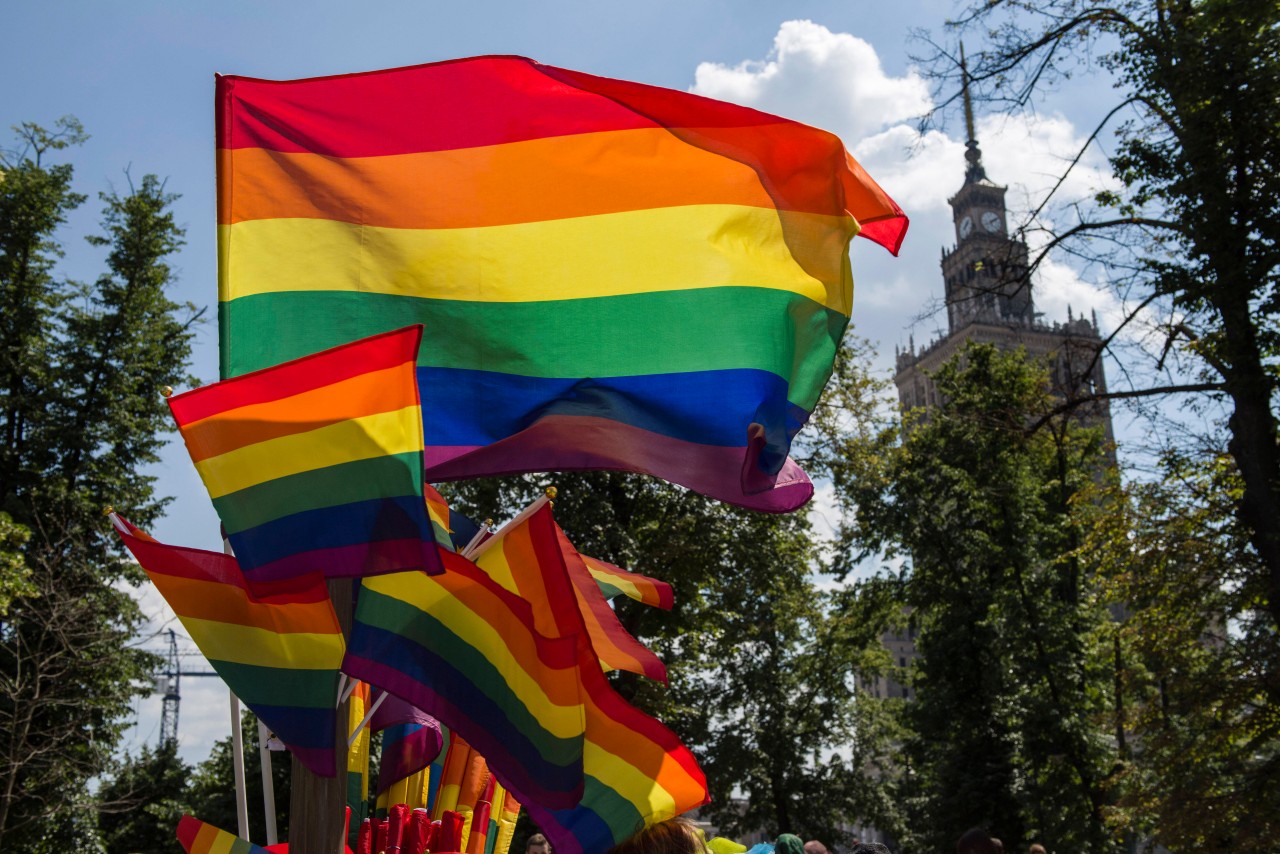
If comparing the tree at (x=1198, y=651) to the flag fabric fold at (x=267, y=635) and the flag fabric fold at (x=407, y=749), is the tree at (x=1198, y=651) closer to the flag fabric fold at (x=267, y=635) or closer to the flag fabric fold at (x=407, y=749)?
the flag fabric fold at (x=407, y=749)

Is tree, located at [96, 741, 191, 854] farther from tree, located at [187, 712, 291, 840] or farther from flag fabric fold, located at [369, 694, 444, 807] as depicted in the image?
flag fabric fold, located at [369, 694, 444, 807]

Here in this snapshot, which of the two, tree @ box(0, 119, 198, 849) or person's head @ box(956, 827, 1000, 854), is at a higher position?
tree @ box(0, 119, 198, 849)

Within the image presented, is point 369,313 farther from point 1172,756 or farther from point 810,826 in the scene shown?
point 810,826

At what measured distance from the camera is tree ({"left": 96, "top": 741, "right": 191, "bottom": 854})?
28.6 metres

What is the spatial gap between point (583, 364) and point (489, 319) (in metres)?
0.51

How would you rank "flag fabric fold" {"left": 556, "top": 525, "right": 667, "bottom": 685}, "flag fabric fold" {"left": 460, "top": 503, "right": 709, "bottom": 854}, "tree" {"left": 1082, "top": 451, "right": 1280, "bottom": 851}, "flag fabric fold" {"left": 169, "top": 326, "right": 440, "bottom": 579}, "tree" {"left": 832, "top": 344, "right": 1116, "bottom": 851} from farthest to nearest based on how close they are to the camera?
"tree" {"left": 832, "top": 344, "right": 1116, "bottom": 851} < "tree" {"left": 1082, "top": 451, "right": 1280, "bottom": 851} < "flag fabric fold" {"left": 556, "top": 525, "right": 667, "bottom": 685} < "flag fabric fold" {"left": 460, "top": 503, "right": 709, "bottom": 854} < "flag fabric fold" {"left": 169, "top": 326, "right": 440, "bottom": 579}

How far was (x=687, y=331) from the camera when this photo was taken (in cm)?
588

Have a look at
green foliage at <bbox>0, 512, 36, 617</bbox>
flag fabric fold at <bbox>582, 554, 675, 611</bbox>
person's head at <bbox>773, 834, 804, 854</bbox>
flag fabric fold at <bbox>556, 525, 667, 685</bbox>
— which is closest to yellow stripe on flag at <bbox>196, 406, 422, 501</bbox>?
flag fabric fold at <bbox>556, 525, 667, 685</bbox>

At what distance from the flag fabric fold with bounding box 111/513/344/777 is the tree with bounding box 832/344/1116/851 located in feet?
65.9

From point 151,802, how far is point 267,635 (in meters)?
30.6

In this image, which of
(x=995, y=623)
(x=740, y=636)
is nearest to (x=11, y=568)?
(x=740, y=636)

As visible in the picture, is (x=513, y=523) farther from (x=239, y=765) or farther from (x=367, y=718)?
(x=239, y=765)

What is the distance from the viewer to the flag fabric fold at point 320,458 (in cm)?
424

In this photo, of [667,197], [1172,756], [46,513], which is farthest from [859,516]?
[667,197]
